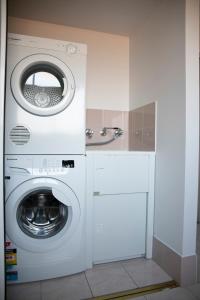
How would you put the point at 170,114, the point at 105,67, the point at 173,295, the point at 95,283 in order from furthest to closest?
the point at 105,67 < the point at 170,114 < the point at 95,283 < the point at 173,295

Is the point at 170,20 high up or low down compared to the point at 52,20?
down

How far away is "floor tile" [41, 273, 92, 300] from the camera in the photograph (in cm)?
122

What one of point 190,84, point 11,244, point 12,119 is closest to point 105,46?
point 190,84

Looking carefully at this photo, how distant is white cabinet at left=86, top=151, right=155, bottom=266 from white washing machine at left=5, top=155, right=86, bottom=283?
0.12 m

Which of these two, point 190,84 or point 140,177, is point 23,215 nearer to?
point 140,177

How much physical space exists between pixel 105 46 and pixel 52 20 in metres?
0.56

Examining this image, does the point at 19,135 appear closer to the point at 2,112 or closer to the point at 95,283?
the point at 2,112

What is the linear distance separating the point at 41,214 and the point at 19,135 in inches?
22.7

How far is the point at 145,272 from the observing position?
146 centimetres

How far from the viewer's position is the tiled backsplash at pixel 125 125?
1808 millimetres

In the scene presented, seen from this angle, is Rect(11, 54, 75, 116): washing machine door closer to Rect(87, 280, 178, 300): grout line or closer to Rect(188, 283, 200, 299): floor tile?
Rect(87, 280, 178, 300): grout line

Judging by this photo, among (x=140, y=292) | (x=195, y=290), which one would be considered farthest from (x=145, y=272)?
(x=195, y=290)

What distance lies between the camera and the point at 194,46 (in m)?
1.32

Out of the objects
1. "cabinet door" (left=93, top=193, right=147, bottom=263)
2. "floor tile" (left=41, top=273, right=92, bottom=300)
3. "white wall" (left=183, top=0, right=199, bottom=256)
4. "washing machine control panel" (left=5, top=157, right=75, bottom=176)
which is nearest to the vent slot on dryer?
"washing machine control panel" (left=5, top=157, right=75, bottom=176)
